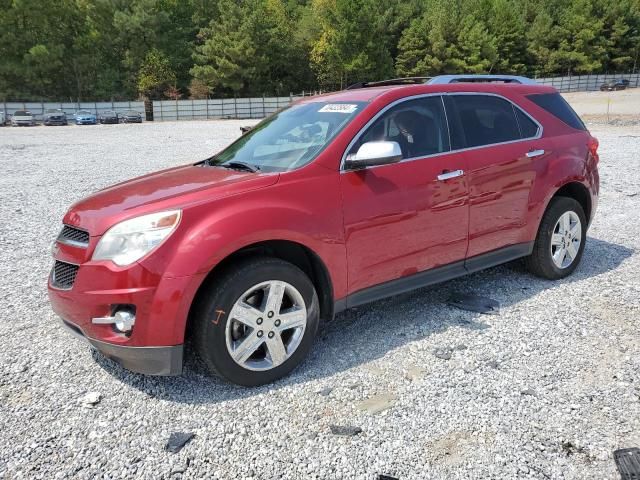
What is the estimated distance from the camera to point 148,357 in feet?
9.92

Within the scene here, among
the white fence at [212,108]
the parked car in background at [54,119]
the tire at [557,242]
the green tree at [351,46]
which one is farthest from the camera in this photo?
the green tree at [351,46]

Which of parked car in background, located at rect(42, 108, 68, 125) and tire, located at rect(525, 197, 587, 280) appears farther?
parked car in background, located at rect(42, 108, 68, 125)

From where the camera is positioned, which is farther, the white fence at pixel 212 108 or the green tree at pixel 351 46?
the green tree at pixel 351 46

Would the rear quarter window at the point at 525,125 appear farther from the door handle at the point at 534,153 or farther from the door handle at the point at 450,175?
the door handle at the point at 450,175

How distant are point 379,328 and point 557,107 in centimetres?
283

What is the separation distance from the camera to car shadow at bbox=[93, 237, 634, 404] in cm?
337

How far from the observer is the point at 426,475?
2.54 meters

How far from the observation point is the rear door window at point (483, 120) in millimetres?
4254

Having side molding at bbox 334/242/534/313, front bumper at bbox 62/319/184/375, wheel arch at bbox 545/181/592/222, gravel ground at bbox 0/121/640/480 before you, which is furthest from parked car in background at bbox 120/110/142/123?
front bumper at bbox 62/319/184/375

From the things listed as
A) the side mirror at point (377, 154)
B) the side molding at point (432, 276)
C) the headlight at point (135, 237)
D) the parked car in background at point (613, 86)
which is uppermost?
the parked car in background at point (613, 86)

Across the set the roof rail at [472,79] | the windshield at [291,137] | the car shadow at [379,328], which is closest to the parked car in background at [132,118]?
the windshield at [291,137]

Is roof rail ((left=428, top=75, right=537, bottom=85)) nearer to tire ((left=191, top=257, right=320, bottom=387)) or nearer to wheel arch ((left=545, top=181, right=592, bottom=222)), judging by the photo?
wheel arch ((left=545, top=181, right=592, bottom=222))

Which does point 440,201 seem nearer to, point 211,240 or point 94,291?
point 211,240

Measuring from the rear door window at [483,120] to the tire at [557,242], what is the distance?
0.84 metres
